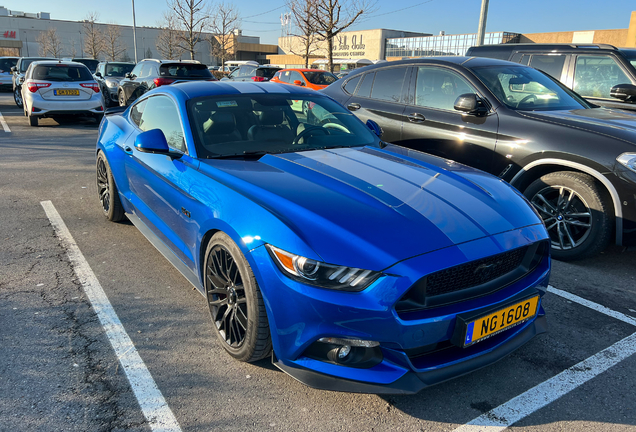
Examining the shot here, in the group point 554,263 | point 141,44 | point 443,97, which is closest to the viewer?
point 554,263

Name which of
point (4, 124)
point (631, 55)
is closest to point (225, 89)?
point (631, 55)

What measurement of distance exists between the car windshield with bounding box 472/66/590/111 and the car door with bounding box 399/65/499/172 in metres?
0.24

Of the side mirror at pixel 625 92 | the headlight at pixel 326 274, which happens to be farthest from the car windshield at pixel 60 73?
the headlight at pixel 326 274

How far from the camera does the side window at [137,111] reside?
450cm

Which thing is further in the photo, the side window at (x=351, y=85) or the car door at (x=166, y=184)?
the side window at (x=351, y=85)

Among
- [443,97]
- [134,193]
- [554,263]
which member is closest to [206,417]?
[134,193]

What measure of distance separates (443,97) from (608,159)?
1.88 meters

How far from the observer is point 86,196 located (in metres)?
6.24

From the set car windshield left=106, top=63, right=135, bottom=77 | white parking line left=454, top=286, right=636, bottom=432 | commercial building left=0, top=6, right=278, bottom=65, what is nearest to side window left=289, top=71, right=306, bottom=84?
car windshield left=106, top=63, right=135, bottom=77

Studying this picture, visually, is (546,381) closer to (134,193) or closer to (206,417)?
(206,417)

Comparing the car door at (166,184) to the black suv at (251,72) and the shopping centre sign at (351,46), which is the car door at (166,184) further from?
the shopping centre sign at (351,46)

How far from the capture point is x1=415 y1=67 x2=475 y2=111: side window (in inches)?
206

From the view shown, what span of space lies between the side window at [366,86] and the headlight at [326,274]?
4370 millimetres

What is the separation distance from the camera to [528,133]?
4559mm
